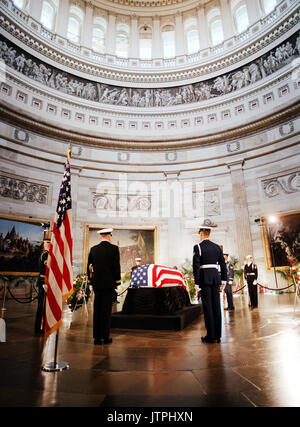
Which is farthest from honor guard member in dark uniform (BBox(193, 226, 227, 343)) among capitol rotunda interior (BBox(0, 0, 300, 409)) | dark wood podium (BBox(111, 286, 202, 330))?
capitol rotunda interior (BBox(0, 0, 300, 409))

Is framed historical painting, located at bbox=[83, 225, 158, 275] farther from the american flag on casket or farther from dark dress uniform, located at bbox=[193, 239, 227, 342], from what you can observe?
dark dress uniform, located at bbox=[193, 239, 227, 342]

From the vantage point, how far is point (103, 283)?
386 cm

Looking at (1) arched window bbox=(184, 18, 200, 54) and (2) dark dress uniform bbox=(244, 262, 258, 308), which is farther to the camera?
(1) arched window bbox=(184, 18, 200, 54)

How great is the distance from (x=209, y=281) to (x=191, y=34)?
22372 millimetres

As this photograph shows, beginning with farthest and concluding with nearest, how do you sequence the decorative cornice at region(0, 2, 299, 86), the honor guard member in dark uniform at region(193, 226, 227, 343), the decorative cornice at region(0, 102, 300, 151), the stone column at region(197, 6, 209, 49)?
the stone column at region(197, 6, 209, 49) < the decorative cornice at region(0, 2, 299, 86) < the decorative cornice at region(0, 102, 300, 151) < the honor guard member in dark uniform at region(193, 226, 227, 343)

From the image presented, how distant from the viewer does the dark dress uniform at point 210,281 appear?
377 cm

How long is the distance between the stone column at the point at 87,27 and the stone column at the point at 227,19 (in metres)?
9.90

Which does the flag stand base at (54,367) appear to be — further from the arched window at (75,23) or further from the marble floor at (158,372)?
the arched window at (75,23)

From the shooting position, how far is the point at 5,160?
1334cm

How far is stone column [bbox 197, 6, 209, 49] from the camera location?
61.3 feet

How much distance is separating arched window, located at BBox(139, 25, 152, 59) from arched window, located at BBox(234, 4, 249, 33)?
6672mm

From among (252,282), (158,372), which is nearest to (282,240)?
(252,282)
